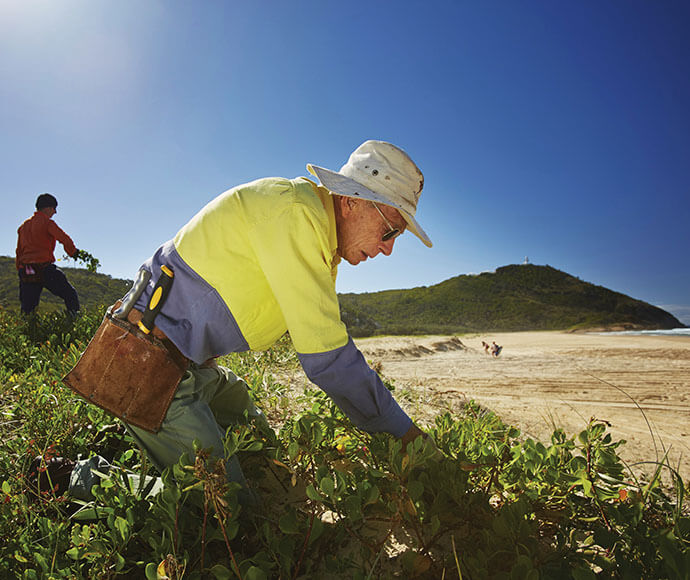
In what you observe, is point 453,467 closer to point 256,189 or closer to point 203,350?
point 203,350

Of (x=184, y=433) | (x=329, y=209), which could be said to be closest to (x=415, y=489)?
(x=184, y=433)

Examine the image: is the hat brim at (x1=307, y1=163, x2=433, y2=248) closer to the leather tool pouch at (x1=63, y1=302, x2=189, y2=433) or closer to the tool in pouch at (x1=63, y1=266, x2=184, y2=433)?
the tool in pouch at (x1=63, y1=266, x2=184, y2=433)

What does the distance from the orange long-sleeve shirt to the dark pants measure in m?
0.21

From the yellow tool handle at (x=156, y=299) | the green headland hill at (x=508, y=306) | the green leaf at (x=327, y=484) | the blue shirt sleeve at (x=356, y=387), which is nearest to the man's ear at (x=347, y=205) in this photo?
the blue shirt sleeve at (x=356, y=387)

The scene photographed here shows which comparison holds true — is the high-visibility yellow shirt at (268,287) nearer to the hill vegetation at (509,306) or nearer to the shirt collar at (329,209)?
the shirt collar at (329,209)

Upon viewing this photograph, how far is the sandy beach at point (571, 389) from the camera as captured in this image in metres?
3.06

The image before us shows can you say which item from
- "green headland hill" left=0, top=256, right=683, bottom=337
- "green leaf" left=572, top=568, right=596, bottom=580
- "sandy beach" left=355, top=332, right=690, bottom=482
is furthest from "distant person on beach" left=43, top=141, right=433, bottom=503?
"green headland hill" left=0, top=256, right=683, bottom=337

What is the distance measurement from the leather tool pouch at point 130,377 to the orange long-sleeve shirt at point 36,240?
5257 mm

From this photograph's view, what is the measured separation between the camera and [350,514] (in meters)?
1.15

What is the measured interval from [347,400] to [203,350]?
2.32 ft

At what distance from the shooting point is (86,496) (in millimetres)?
1544

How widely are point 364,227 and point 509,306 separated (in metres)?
30.9

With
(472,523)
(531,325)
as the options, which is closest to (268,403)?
(472,523)

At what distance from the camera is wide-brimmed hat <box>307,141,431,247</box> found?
66.5 inches
